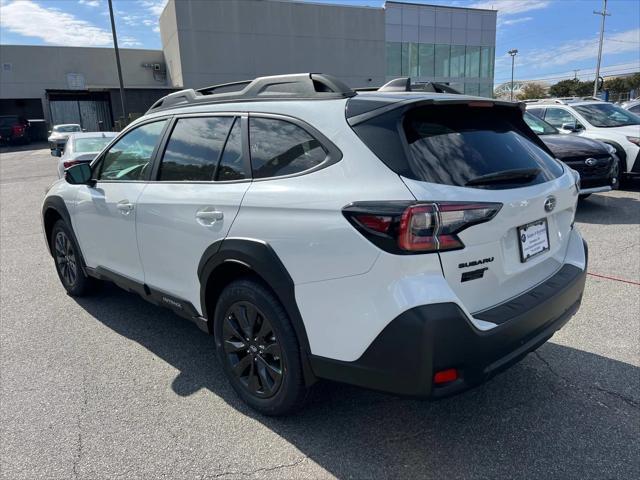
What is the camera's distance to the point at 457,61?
46.7m

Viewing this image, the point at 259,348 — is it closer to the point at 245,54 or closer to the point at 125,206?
the point at 125,206

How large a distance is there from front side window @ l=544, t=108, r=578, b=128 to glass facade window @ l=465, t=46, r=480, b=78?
39.9 meters

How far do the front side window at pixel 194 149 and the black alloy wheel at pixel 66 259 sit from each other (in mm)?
1936

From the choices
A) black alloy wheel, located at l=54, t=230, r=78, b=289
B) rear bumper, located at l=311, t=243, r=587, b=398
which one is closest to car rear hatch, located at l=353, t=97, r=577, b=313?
rear bumper, located at l=311, t=243, r=587, b=398

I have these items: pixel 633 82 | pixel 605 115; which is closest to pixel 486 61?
pixel 633 82

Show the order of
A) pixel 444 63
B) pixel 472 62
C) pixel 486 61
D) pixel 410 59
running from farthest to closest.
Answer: pixel 486 61
pixel 472 62
pixel 444 63
pixel 410 59

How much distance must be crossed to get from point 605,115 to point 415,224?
10.2m

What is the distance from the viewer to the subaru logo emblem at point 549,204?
8.50 ft

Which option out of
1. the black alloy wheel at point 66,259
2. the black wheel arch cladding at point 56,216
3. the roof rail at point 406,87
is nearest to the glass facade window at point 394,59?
the black wheel arch cladding at point 56,216

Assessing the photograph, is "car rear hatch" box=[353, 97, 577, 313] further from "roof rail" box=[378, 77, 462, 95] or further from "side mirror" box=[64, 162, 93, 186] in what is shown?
"side mirror" box=[64, 162, 93, 186]

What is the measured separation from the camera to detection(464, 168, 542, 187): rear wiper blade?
7.64 feet

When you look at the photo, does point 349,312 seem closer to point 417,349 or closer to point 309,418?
point 417,349

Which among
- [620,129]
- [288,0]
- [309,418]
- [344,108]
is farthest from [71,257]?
[288,0]

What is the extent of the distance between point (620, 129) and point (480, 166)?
8.93m
